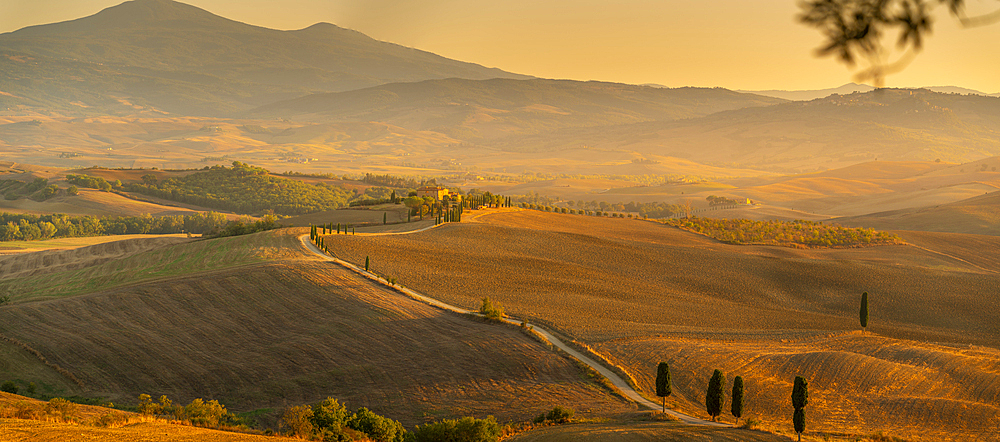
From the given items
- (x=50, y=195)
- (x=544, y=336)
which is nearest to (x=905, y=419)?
(x=544, y=336)

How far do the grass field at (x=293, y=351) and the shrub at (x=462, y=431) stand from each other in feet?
11.2

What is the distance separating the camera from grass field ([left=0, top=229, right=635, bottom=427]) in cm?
2803

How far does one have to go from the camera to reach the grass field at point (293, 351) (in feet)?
92.0

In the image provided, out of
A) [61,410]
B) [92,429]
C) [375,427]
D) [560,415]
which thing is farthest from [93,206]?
[560,415]

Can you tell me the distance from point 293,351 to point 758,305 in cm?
3141

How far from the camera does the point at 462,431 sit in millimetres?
21641

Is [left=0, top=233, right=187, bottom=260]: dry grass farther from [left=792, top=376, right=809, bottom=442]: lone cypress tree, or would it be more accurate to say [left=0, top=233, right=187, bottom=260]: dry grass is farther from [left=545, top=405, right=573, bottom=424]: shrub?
[left=792, top=376, right=809, bottom=442]: lone cypress tree

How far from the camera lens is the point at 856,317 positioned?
45.5 meters

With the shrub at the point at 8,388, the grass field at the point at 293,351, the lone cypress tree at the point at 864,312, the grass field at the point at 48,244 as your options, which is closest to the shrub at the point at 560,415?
the grass field at the point at 293,351

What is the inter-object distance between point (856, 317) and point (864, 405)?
2096 centimetres

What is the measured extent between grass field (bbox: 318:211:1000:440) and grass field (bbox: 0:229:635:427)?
184 inches

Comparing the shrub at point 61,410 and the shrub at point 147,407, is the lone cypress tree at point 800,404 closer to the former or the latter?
the shrub at point 147,407

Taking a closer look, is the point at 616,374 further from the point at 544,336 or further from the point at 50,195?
the point at 50,195

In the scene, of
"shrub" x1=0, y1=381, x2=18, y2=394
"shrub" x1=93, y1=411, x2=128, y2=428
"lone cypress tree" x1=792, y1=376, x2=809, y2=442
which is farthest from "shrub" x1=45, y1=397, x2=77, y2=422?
"lone cypress tree" x1=792, y1=376, x2=809, y2=442
